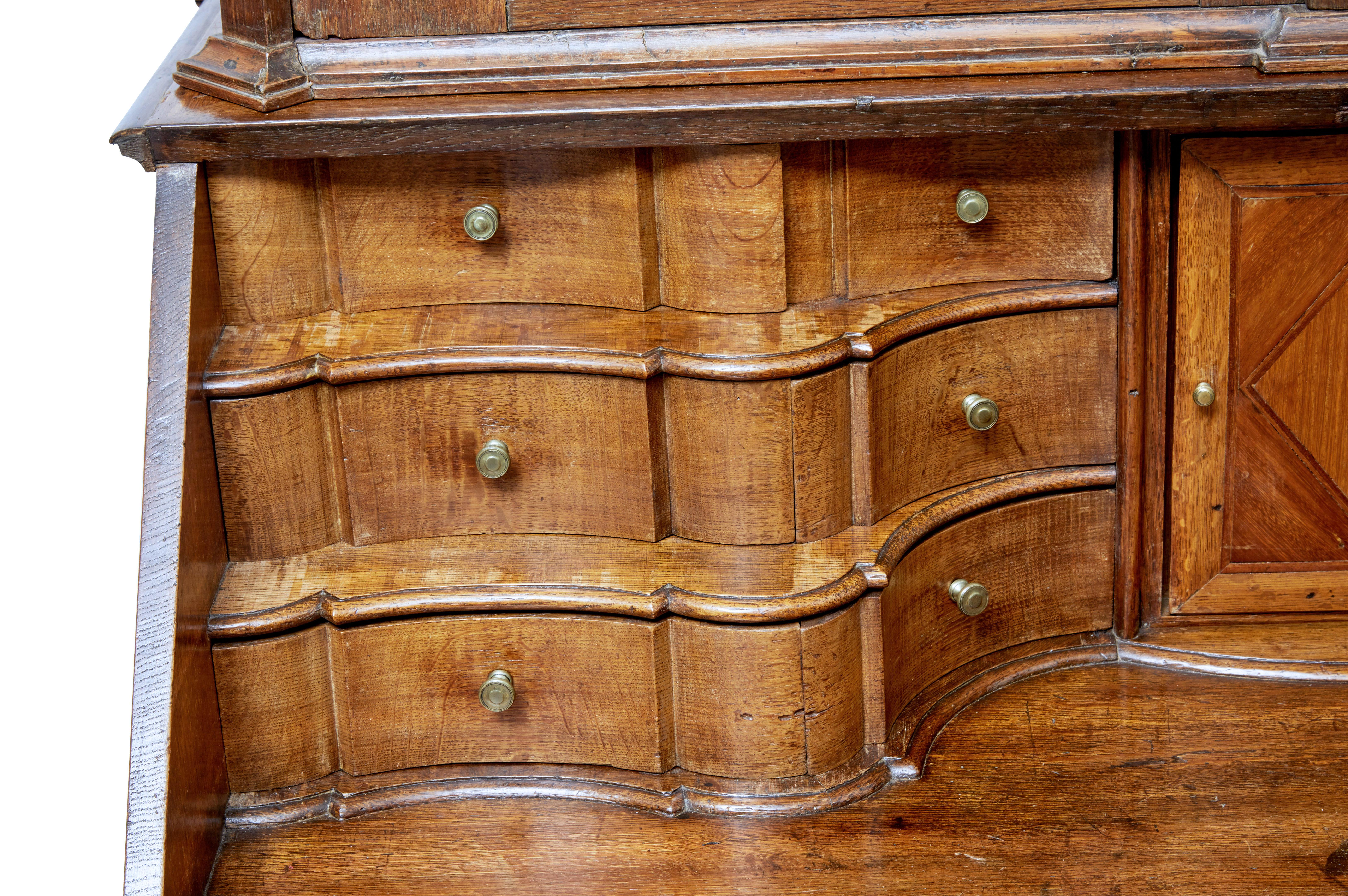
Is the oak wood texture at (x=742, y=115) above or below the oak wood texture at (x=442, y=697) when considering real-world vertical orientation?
above

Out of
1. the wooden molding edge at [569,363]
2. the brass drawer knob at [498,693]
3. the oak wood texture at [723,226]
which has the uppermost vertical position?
the oak wood texture at [723,226]

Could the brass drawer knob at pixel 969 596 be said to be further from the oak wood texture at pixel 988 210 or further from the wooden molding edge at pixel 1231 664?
the oak wood texture at pixel 988 210

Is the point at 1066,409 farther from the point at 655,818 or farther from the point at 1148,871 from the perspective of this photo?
the point at 655,818

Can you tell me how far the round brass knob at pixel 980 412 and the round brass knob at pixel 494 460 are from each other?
1.88 feet

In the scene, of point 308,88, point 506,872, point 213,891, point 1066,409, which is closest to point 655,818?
point 506,872

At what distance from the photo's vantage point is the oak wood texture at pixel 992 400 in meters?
2.01

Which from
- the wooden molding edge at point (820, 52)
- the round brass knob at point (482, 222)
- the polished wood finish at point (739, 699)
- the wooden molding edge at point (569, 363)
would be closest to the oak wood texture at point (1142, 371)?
the wooden molding edge at point (820, 52)

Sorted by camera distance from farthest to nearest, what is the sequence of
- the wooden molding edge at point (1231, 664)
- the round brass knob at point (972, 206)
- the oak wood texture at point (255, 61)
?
the wooden molding edge at point (1231, 664) → the round brass knob at point (972, 206) → the oak wood texture at point (255, 61)

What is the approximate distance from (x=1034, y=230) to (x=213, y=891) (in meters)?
1.25

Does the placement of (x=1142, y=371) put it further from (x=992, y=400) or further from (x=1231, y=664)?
(x=1231, y=664)

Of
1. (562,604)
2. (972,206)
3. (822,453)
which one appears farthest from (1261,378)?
(562,604)

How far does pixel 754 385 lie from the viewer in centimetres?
191

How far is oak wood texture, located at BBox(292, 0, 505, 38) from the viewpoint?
1.91 metres

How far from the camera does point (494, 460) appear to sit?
6.47ft
